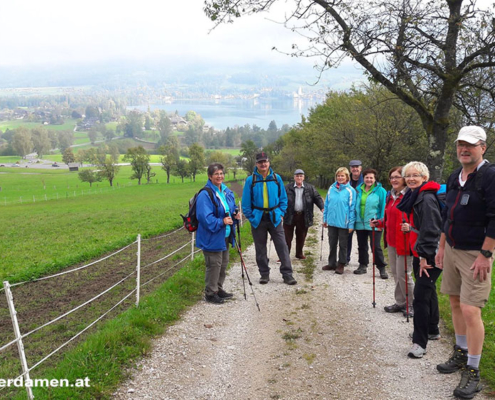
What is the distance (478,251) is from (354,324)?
2.62 metres

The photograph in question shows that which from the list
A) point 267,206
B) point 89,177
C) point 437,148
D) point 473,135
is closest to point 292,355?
point 473,135

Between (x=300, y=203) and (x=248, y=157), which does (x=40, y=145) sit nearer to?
(x=248, y=157)

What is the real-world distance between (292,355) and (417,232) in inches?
91.6

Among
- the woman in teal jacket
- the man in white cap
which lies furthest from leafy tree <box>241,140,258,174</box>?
the man in white cap

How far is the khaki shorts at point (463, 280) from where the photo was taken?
4109mm

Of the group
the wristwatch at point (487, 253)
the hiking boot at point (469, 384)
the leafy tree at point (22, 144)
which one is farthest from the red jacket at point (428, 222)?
the leafy tree at point (22, 144)

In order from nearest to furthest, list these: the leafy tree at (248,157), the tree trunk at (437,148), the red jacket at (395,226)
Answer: the red jacket at (395,226) < the tree trunk at (437,148) < the leafy tree at (248,157)

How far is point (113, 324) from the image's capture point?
596cm

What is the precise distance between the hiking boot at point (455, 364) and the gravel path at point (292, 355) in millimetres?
76

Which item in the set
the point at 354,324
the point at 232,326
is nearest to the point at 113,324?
the point at 232,326

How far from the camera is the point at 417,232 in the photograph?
5.43 metres

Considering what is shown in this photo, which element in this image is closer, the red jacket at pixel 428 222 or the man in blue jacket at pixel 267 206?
the red jacket at pixel 428 222

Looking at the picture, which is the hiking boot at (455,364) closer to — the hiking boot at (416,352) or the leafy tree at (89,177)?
the hiking boot at (416,352)

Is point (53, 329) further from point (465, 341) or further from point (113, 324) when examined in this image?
point (465, 341)
